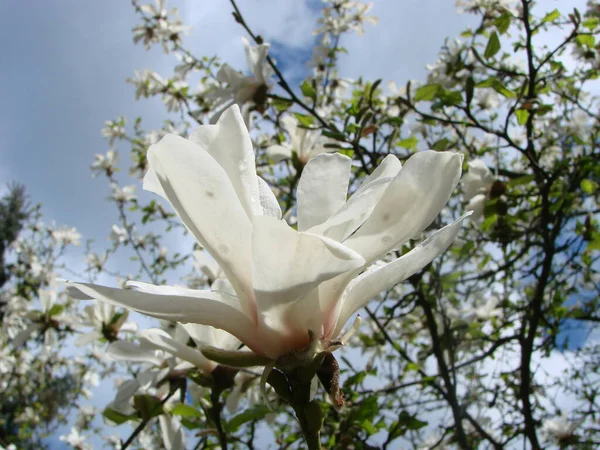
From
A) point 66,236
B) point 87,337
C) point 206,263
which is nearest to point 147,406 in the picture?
point 206,263

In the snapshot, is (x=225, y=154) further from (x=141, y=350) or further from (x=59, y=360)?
(x=59, y=360)

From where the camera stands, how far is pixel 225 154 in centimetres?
39

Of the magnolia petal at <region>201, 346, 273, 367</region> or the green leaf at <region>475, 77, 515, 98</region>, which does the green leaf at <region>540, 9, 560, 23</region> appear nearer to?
the green leaf at <region>475, 77, 515, 98</region>

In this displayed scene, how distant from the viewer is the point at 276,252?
31 cm

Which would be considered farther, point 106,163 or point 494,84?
point 106,163

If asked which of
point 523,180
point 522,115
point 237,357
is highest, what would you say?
point 522,115

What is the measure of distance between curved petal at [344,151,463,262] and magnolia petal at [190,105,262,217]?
0.31 feet

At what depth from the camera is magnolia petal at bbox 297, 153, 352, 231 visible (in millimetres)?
410

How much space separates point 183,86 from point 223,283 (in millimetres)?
2262

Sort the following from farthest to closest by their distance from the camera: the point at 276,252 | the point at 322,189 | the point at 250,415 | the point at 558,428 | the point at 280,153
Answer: the point at 558,428 → the point at 280,153 → the point at 250,415 → the point at 322,189 → the point at 276,252

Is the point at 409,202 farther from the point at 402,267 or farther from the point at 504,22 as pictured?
the point at 504,22

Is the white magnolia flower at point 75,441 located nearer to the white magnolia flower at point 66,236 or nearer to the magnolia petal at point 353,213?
the white magnolia flower at point 66,236

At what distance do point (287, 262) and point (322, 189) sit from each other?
0.39 feet

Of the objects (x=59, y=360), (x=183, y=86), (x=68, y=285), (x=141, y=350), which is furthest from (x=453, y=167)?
(x=59, y=360)
